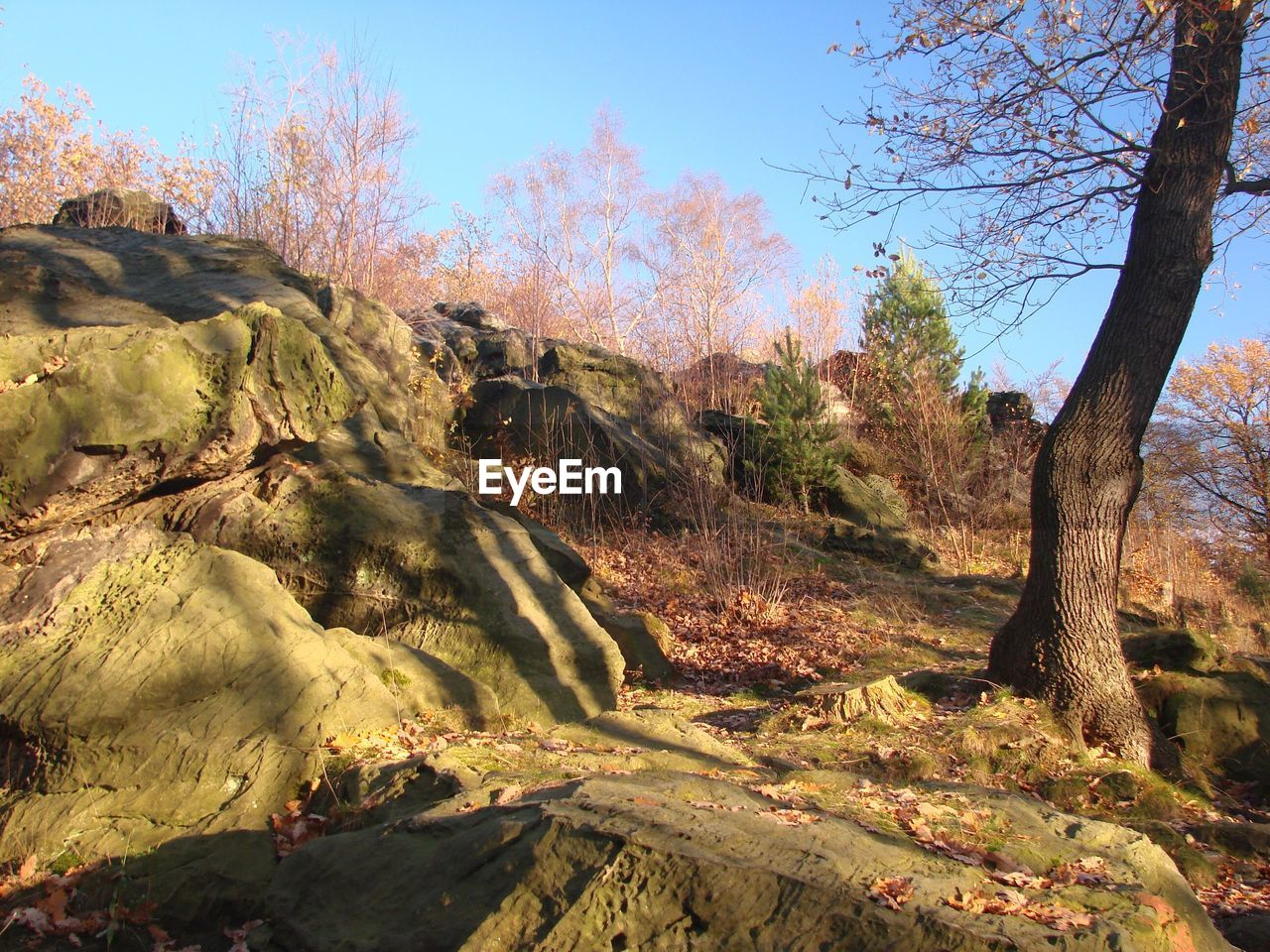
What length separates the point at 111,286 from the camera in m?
10.0

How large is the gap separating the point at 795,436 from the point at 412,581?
10580 mm

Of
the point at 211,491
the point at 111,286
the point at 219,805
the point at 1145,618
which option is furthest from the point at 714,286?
the point at 219,805

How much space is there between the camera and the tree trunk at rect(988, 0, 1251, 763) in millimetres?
7258

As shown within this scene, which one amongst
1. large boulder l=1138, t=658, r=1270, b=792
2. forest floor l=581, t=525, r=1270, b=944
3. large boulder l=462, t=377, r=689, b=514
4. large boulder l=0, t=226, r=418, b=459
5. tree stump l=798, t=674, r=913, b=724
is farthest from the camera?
large boulder l=462, t=377, r=689, b=514

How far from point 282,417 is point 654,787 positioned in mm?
4136

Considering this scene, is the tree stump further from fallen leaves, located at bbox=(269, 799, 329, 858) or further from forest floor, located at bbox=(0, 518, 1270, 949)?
fallen leaves, located at bbox=(269, 799, 329, 858)

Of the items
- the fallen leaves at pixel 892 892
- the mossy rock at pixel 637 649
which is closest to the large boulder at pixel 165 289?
the mossy rock at pixel 637 649

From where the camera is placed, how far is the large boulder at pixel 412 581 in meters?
7.55

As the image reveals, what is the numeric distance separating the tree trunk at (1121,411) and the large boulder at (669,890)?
3.44m

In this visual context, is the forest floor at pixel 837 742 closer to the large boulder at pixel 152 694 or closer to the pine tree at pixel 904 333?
the large boulder at pixel 152 694

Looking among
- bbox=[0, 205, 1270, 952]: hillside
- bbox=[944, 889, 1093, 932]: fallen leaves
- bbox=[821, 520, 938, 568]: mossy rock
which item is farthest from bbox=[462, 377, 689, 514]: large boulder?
bbox=[944, 889, 1093, 932]: fallen leaves

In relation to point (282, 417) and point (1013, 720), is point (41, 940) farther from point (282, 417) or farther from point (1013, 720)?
point (1013, 720)

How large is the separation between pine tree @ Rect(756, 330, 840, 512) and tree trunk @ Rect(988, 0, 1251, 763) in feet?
30.9

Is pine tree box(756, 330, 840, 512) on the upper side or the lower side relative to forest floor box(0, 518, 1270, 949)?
upper
